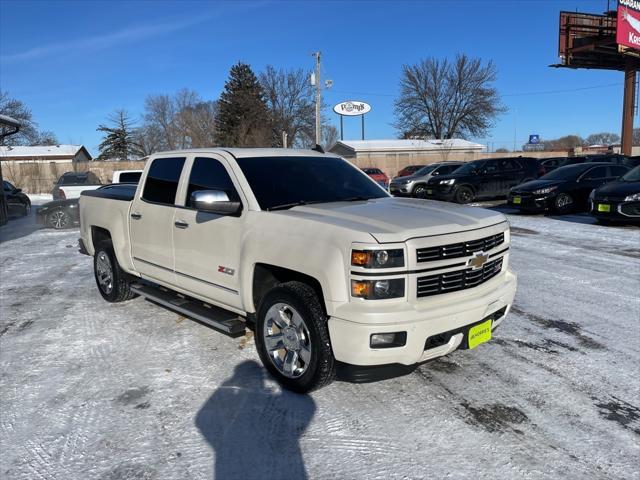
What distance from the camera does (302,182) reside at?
15.2ft

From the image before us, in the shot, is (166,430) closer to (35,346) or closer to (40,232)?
(35,346)

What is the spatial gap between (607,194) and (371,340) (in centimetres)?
1106

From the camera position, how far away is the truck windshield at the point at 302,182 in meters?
4.34

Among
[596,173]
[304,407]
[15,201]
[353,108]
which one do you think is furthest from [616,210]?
[353,108]

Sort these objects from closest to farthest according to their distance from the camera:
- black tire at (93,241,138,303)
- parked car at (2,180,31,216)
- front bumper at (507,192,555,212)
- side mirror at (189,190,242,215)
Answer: side mirror at (189,190,242,215), black tire at (93,241,138,303), front bumper at (507,192,555,212), parked car at (2,180,31,216)

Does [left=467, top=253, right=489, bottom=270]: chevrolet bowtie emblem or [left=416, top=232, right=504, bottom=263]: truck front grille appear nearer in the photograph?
[left=416, top=232, right=504, bottom=263]: truck front grille

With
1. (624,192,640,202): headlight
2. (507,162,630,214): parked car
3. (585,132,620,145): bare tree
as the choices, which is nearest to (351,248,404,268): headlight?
(624,192,640,202): headlight

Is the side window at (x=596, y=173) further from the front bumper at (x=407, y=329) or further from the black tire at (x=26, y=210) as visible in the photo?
the black tire at (x=26, y=210)

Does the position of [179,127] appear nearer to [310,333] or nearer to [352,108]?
[352,108]

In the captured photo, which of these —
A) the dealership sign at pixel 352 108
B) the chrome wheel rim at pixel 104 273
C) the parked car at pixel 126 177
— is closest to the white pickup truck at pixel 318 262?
the chrome wheel rim at pixel 104 273

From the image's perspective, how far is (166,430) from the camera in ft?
10.9

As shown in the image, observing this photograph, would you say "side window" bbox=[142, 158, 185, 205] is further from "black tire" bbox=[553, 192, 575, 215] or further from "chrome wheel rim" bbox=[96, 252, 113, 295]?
"black tire" bbox=[553, 192, 575, 215]

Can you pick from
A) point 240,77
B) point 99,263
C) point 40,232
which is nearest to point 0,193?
point 40,232

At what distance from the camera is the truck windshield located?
434cm
